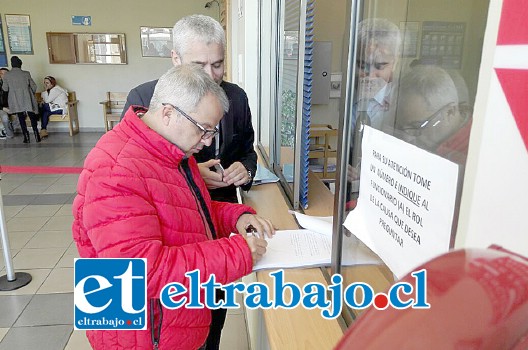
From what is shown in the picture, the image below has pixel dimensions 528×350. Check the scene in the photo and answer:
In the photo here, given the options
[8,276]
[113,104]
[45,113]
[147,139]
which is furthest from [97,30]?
[147,139]

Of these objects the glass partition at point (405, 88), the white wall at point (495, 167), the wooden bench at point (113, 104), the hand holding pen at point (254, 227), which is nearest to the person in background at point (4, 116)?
the wooden bench at point (113, 104)

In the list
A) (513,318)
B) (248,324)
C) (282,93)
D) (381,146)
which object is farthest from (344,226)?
(248,324)

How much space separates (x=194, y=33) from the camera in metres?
1.49

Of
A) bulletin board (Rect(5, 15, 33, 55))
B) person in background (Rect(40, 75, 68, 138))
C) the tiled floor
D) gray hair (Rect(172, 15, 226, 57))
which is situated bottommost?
the tiled floor

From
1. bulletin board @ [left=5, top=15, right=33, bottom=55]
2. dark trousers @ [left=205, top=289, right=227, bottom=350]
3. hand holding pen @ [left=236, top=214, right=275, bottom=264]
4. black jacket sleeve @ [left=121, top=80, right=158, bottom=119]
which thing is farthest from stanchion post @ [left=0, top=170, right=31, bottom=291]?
bulletin board @ [left=5, top=15, right=33, bottom=55]

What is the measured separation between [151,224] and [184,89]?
343mm

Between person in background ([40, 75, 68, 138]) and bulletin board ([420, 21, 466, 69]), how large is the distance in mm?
8876

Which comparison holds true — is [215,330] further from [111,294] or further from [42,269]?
[42,269]

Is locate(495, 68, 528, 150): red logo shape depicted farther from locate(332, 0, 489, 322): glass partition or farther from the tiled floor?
the tiled floor

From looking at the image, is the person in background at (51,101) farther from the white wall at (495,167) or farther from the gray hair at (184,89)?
the white wall at (495,167)

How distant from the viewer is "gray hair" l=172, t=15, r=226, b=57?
4.91ft

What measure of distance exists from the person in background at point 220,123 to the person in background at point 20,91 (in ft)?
23.4

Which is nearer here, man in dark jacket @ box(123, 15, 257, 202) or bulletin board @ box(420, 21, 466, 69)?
bulletin board @ box(420, 21, 466, 69)

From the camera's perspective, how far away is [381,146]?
0.72 meters
